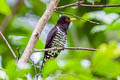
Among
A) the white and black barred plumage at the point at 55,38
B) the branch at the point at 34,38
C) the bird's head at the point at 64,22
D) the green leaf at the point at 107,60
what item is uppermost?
the bird's head at the point at 64,22

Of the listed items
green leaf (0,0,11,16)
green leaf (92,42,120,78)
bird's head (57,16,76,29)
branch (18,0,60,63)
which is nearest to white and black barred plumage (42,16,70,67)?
bird's head (57,16,76,29)

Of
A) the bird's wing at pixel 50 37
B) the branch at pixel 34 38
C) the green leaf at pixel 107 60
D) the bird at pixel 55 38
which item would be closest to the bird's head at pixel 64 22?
the bird at pixel 55 38

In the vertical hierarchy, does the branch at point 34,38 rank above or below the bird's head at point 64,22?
below

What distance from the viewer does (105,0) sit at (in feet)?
9.78

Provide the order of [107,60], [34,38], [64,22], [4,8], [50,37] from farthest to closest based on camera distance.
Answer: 1. [64,22]
2. [50,37]
3. [34,38]
4. [4,8]
5. [107,60]

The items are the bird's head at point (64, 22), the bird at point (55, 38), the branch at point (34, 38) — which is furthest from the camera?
the bird's head at point (64, 22)

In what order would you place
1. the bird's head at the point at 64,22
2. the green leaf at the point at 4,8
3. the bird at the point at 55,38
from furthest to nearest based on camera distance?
1. the bird's head at the point at 64,22
2. the bird at the point at 55,38
3. the green leaf at the point at 4,8

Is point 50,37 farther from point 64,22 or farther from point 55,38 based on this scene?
point 64,22

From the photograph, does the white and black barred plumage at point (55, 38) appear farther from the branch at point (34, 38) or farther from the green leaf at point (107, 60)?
the green leaf at point (107, 60)

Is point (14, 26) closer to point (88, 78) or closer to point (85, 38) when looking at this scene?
point (85, 38)

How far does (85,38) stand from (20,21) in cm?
89

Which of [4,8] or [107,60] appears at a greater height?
[4,8]

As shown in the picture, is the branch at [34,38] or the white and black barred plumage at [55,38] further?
the white and black barred plumage at [55,38]

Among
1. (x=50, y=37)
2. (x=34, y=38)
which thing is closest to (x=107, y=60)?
(x=34, y=38)
